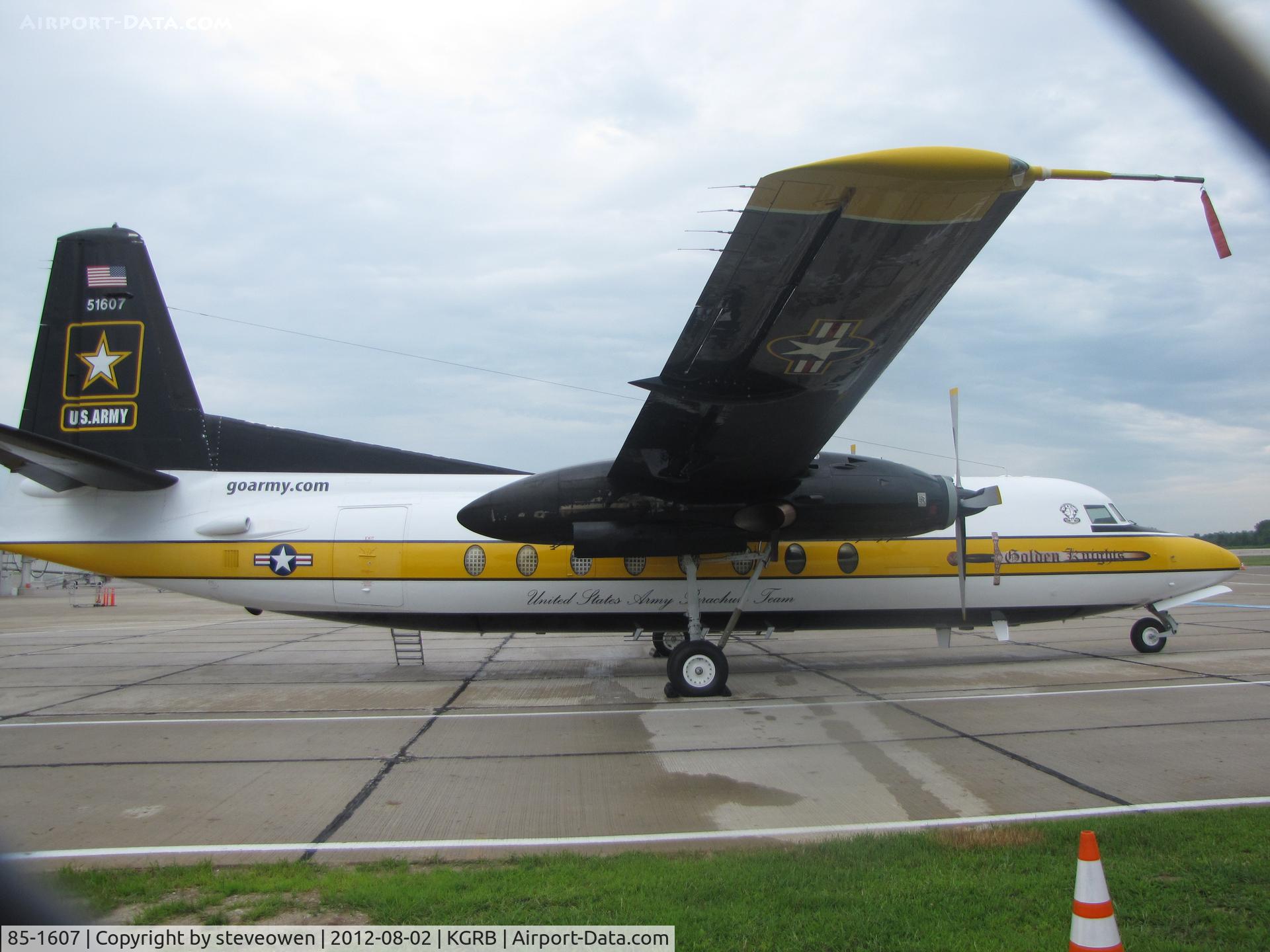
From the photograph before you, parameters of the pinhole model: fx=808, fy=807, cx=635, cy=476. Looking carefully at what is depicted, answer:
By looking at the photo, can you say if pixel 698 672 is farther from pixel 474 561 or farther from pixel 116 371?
pixel 116 371

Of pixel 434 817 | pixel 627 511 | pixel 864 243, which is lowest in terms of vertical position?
pixel 434 817

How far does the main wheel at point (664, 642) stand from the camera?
1320 cm

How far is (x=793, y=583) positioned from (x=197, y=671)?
10326 millimetres

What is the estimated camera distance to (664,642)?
1480 centimetres

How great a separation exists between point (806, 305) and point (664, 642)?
8897mm

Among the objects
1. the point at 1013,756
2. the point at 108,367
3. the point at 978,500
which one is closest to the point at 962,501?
the point at 978,500

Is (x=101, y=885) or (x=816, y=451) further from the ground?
(x=816, y=451)

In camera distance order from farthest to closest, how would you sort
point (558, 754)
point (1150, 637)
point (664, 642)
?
point (664, 642) < point (1150, 637) < point (558, 754)

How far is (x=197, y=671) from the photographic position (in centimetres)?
1405

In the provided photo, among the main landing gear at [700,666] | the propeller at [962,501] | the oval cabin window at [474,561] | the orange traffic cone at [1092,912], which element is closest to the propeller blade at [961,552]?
the propeller at [962,501]

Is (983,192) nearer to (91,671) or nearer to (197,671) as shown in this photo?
(197,671)

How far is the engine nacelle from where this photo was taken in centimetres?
1044

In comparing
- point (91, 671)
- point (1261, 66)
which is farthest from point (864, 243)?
point (91, 671)

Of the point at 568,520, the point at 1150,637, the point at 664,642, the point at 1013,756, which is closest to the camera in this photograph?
the point at 1013,756
